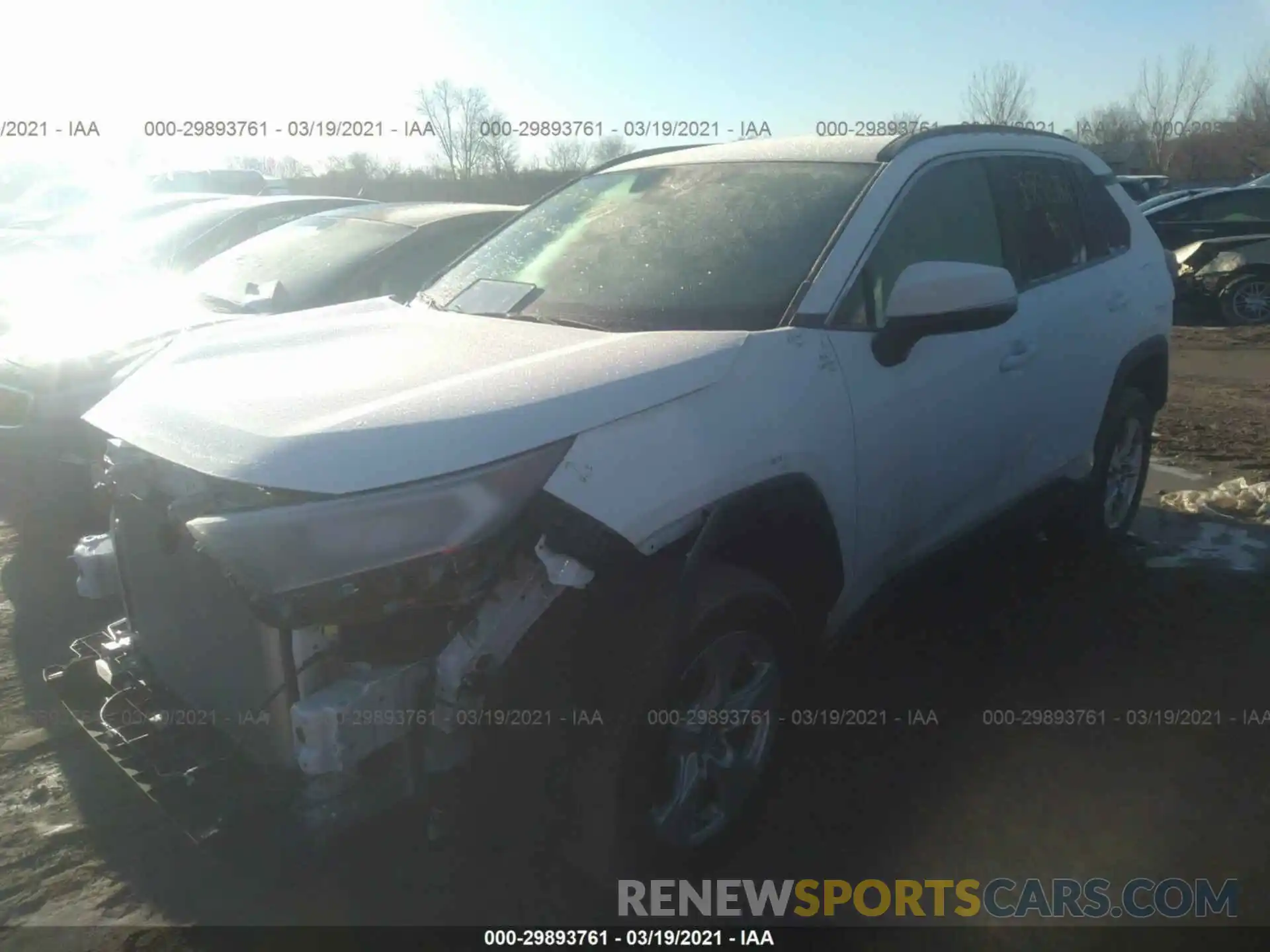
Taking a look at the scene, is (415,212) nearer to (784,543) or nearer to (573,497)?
(784,543)

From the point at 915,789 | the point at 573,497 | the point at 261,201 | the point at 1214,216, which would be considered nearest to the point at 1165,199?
the point at 1214,216

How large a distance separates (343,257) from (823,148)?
337 cm

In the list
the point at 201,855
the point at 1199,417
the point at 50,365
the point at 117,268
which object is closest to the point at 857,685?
the point at 201,855

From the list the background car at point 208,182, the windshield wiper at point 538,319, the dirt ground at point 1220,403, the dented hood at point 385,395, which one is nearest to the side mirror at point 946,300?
the dented hood at point 385,395

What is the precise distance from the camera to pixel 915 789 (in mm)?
3295

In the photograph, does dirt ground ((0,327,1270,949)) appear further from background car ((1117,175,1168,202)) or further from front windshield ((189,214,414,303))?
background car ((1117,175,1168,202))

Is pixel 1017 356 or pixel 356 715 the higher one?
pixel 1017 356

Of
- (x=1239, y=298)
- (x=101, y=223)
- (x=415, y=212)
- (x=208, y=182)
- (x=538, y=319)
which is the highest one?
(x=208, y=182)

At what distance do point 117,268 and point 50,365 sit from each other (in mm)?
3498

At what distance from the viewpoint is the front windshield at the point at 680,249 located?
310 cm

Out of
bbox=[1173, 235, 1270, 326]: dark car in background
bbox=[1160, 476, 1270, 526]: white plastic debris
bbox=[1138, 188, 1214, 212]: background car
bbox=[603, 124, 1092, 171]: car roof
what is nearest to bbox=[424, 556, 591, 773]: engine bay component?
bbox=[603, 124, 1092, 171]: car roof

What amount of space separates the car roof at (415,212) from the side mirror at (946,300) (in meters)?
3.74

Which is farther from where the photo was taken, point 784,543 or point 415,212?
point 415,212

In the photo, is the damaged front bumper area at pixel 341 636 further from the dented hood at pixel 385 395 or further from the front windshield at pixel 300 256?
the front windshield at pixel 300 256
